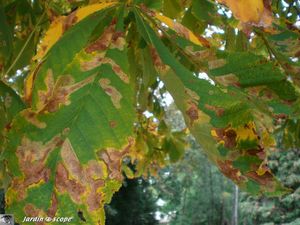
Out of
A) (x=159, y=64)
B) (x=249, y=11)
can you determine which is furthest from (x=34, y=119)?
(x=249, y=11)

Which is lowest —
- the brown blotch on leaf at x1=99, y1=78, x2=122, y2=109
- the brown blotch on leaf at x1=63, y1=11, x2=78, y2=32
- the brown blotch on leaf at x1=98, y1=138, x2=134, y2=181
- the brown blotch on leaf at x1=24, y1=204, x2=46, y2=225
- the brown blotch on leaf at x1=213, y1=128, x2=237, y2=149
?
the brown blotch on leaf at x1=24, y1=204, x2=46, y2=225

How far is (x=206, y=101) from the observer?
609 millimetres

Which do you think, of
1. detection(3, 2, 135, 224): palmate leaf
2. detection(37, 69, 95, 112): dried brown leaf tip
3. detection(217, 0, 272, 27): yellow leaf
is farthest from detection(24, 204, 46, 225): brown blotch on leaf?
detection(217, 0, 272, 27): yellow leaf

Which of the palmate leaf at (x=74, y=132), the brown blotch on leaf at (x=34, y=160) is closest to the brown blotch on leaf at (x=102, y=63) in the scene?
the palmate leaf at (x=74, y=132)

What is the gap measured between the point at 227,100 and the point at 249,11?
0.45 ft

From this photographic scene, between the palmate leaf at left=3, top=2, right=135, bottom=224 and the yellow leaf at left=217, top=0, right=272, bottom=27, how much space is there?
0.55 ft

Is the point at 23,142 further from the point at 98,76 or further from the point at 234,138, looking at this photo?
the point at 234,138

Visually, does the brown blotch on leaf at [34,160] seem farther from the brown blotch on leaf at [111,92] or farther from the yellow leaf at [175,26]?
the yellow leaf at [175,26]

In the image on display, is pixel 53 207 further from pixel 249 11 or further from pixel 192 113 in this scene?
pixel 249 11

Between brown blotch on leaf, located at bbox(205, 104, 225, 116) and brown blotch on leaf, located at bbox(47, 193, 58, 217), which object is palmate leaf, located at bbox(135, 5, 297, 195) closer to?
brown blotch on leaf, located at bbox(205, 104, 225, 116)

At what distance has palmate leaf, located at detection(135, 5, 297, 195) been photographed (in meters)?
0.61

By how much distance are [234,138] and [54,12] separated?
734 mm

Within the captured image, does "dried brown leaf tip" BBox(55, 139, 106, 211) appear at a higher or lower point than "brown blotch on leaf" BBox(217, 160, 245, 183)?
lower

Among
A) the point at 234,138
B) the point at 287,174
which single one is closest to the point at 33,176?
the point at 234,138
